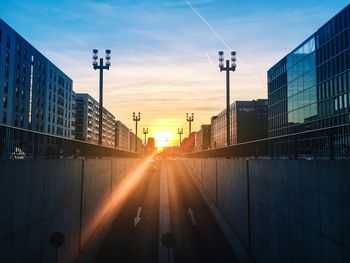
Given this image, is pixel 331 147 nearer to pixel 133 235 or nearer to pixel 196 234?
pixel 196 234

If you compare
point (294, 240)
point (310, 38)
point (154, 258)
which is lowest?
point (154, 258)

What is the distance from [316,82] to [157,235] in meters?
53.1

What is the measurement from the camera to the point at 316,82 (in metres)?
66.6

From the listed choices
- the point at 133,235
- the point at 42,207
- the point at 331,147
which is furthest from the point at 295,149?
the point at 133,235

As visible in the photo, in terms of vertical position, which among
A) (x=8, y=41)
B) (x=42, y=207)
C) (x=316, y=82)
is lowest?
(x=42, y=207)

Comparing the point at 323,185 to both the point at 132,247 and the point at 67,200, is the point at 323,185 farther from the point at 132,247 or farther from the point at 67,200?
the point at 132,247

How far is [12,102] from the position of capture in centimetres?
7094

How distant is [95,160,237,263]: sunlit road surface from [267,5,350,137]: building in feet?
116

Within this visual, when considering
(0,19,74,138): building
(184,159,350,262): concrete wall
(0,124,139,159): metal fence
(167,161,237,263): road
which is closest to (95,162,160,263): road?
(167,161,237,263): road

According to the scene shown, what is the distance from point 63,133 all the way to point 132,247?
292 feet

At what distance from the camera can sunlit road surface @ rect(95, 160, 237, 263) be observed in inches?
806

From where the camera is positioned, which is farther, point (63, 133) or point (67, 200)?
point (63, 133)

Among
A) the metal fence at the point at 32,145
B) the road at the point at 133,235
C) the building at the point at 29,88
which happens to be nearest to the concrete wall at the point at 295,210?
the road at the point at 133,235

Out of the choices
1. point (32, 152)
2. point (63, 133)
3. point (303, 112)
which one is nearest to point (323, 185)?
point (32, 152)
